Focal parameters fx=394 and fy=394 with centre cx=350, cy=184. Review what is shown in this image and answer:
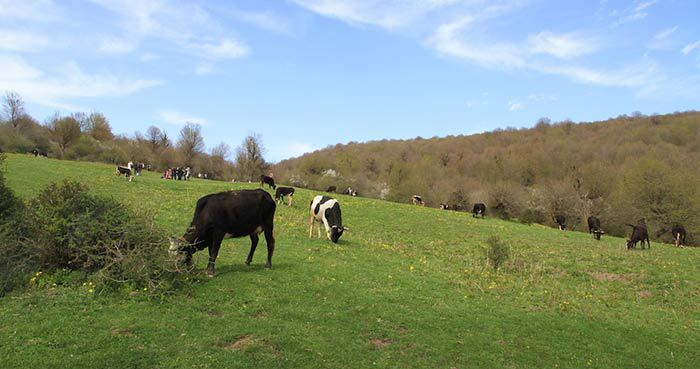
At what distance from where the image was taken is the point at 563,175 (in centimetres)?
7444

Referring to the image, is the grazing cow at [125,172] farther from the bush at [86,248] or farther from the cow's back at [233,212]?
the cow's back at [233,212]

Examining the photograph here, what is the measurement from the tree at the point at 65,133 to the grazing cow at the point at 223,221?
70.3 meters

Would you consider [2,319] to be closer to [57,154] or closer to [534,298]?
[534,298]

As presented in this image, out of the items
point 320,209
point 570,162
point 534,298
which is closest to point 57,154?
point 320,209

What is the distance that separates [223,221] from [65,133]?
71.1 metres

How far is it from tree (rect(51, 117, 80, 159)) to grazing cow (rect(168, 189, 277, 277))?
231 feet

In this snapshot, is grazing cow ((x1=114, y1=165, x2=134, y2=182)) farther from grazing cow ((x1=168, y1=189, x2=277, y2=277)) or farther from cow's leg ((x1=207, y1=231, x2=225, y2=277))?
cow's leg ((x1=207, y1=231, x2=225, y2=277))

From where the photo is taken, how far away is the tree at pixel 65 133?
216ft

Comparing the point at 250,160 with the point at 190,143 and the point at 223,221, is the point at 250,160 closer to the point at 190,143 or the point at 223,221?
the point at 190,143

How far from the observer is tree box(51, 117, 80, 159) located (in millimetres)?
65875

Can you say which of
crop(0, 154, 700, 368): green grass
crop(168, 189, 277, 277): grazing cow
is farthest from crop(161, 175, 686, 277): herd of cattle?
crop(0, 154, 700, 368): green grass

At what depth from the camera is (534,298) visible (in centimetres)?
1262

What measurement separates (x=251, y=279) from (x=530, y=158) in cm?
8284

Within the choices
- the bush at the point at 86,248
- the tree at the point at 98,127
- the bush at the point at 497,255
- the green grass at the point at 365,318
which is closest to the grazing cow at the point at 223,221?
the bush at the point at 86,248
